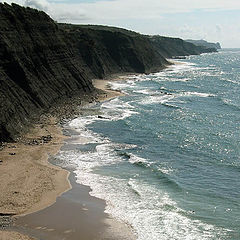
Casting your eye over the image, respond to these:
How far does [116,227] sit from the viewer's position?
27719 millimetres

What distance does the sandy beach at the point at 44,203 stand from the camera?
26.7 meters

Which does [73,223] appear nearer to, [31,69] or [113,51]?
[31,69]

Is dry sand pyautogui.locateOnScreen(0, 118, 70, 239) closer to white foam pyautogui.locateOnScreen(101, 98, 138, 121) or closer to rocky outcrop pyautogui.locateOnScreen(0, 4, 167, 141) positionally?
rocky outcrop pyautogui.locateOnScreen(0, 4, 167, 141)

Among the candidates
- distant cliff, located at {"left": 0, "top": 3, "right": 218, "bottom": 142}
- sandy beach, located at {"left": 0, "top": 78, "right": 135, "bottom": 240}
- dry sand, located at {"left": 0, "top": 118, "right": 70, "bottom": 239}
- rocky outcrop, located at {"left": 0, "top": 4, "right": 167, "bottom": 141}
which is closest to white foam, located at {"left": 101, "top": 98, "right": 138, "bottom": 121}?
distant cliff, located at {"left": 0, "top": 3, "right": 218, "bottom": 142}

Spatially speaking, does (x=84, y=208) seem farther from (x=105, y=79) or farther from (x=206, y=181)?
(x=105, y=79)

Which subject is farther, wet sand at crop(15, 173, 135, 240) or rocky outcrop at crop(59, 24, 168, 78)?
rocky outcrop at crop(59, 24, 168, 78)

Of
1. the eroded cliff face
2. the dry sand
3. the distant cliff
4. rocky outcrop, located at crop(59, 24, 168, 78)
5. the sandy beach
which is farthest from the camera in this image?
rocky outcrop, located at crop(59, 24, 168, 78)

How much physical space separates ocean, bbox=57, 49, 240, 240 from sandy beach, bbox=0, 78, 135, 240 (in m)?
1.37

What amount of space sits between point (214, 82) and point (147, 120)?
2668 inches

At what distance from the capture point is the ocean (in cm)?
2908

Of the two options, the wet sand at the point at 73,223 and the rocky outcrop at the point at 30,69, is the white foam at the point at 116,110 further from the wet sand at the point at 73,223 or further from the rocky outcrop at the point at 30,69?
the wet sand at the point at 73,223

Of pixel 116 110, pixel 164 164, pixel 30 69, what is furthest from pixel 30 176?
pixel 116 110

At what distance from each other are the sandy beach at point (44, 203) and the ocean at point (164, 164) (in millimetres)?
1372

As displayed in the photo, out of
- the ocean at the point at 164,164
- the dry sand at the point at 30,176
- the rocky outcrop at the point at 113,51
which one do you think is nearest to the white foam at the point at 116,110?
the ocean at the point at 164,164
